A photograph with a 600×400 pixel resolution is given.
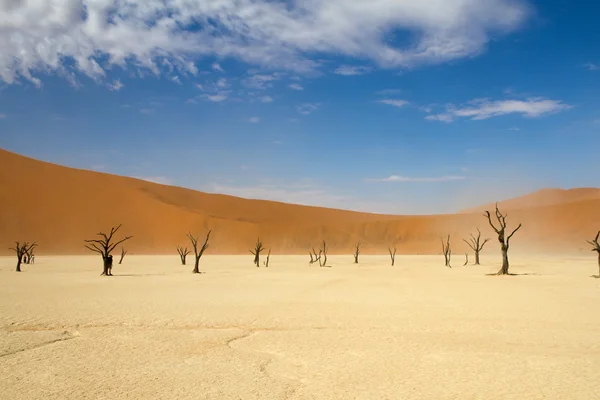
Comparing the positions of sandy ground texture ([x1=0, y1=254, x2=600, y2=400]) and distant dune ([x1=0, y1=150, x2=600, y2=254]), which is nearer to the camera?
sandy ground texture ([x1=0, y1=254, x2=600, y2=400])

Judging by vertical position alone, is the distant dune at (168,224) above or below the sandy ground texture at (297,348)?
above

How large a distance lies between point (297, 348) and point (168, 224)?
82.2 metres

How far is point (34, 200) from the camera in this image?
80375 mm

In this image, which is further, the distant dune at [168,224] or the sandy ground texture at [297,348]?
the distant dune at [168,224]

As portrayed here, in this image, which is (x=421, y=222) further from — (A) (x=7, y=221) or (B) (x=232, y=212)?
(A) (x=7, y=221)

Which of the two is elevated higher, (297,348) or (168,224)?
(168,224)

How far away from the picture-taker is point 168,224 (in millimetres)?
86812

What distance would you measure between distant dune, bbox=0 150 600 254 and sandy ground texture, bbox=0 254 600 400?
6184 centimetres

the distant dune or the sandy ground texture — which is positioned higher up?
the distant dune

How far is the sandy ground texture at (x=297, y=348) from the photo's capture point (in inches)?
234

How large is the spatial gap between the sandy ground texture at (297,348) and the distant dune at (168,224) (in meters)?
61.8

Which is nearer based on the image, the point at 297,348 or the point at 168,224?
the point at 297,348

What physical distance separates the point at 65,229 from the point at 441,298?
71.9 m

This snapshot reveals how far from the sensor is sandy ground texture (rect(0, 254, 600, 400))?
5.94m
